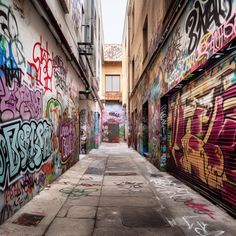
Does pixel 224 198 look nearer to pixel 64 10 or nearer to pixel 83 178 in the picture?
pixel 83 178

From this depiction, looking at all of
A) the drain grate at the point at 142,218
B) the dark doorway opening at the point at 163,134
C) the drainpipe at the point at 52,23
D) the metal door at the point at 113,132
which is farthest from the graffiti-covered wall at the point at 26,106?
the metal door at the point at 113,132

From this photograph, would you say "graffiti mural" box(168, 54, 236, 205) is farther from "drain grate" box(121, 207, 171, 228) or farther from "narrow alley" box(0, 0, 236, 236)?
"drain grate" box(121, 207, 171, 228)

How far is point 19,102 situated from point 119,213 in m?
2.42

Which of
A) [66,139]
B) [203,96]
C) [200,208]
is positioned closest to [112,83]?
[66,139]

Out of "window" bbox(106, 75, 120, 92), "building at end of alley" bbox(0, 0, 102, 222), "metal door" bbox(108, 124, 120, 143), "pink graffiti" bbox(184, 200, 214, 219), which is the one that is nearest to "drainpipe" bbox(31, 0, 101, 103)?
"building at end of alley" bbox(0, 0, 102, 222)

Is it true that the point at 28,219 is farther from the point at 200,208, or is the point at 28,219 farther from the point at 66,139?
the point at 66,139

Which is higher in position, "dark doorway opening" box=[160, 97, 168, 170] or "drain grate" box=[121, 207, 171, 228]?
"dark doorway opening" box=[160, 97, 168, 170]

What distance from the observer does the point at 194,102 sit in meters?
5.74

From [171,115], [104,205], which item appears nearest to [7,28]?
[104,205]

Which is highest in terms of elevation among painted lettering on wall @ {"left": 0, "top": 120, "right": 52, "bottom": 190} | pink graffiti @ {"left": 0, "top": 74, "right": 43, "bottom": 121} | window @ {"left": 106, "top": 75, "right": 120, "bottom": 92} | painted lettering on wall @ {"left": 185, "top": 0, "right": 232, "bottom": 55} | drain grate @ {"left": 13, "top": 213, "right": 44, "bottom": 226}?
window @ {"left": 106, "top": 75, "right": 120, "bottom": 92}

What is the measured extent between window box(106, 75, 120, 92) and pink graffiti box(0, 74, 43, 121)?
1052 inches

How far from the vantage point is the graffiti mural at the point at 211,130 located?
4.06 meters

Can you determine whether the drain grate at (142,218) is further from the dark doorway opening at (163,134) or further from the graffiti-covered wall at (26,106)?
the dark doorway opening at (163,134)

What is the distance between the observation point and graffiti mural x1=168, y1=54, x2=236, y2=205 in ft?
13.3
